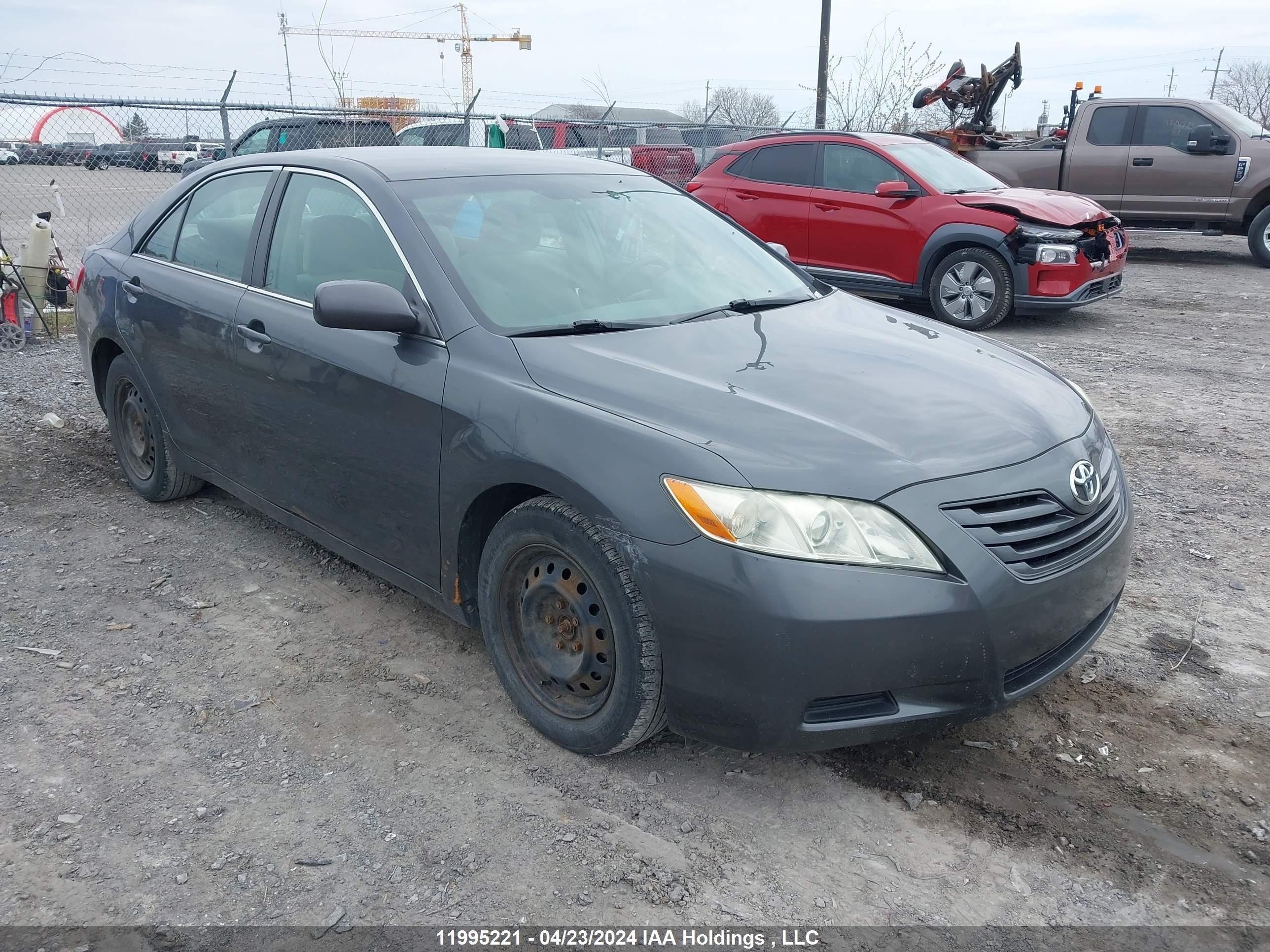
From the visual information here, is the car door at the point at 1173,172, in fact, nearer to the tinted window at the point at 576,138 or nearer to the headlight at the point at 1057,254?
the headlight at the point at 1057,254

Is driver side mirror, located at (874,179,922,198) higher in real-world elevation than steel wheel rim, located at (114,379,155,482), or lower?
higher

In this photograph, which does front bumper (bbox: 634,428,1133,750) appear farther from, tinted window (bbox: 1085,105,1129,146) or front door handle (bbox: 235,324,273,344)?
tinted window (bbox: 1085,105,1129,146)

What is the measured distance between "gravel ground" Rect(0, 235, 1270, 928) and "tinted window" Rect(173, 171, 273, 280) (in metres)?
1.25

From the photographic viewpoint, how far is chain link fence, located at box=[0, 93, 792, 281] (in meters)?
10.1

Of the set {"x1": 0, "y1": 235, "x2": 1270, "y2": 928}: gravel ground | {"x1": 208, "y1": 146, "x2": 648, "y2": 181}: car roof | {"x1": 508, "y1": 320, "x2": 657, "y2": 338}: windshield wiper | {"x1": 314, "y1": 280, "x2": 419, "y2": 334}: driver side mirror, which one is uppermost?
{"x1": 208, "y1": 146, "x2": 648, "y2": 181}: car roof

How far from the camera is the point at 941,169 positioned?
9664mm

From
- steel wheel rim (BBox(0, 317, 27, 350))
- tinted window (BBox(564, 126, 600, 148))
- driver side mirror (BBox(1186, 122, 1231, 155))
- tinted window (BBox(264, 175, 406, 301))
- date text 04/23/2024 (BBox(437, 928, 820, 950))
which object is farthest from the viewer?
tinted window (BBox(564, 126, 600, 148))

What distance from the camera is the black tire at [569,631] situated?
8.59 feet

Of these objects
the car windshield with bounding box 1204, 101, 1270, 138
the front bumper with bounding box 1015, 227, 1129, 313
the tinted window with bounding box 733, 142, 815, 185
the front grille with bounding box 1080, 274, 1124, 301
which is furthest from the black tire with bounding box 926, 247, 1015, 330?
the car windshield with bounding box 1204, 101, 1270, 138

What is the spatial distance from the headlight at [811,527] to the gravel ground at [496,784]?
30.5 inches

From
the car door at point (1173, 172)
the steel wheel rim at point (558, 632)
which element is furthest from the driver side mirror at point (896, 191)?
the steel wheel rim at point (558, 632)

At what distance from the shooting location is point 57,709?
10.6 ft

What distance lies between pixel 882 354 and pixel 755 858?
5.17 feet

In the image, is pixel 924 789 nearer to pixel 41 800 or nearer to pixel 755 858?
pixel 755 858
